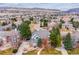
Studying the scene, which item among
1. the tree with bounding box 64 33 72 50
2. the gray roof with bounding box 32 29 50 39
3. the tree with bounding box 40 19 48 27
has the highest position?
the tree with bounding box 40 19 48 27

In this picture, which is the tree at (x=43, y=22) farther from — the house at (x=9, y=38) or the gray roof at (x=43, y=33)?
the house at (x=9, y=38)

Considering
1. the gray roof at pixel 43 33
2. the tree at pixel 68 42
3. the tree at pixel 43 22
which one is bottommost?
the tree at pixel 68 42

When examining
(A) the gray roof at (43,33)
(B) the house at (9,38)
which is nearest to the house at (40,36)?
(A) the gray roof at (43,33)

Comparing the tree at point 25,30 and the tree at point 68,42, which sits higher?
the tree at point 25,30

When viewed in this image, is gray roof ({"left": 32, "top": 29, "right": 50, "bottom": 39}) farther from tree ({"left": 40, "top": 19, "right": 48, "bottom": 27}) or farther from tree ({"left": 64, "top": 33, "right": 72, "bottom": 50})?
tree ({"left": 64, "top": 33, "right": 72, "bottom": 50})

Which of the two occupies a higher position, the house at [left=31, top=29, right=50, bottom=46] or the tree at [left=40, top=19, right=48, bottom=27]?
the tree at [left=40, top=19, right=48, bottom=27]

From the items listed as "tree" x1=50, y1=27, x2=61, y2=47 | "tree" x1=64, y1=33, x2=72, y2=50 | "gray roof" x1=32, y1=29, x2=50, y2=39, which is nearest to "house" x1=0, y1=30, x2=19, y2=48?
"gray roof" x1=32, y1=29, x2=50, y2=39

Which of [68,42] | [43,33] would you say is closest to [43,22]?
[43,33]

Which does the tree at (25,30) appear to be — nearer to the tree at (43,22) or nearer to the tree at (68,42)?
the tree at (43,22)
